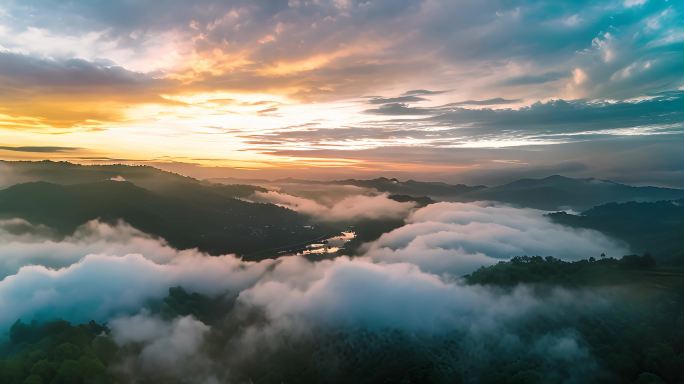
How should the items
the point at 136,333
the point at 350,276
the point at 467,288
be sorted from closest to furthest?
1. the point at 136,333
2. the point at 467,288
3. the point at 350,276

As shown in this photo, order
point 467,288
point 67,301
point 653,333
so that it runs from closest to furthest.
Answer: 1. point 653,333
2. point 67,301
3. point 467,288

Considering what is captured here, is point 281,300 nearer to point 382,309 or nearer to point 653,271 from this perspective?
point 382,309

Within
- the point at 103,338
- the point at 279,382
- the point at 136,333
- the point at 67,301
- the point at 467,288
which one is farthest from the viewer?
the point at 467,288

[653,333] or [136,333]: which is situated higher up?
[653,333]

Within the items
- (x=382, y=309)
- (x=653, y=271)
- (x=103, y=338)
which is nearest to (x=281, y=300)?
(x=382, y=309)

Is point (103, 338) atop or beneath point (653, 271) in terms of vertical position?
beneath

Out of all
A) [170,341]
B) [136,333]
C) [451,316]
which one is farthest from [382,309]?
[136,333]

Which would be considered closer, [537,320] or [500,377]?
[500,377]

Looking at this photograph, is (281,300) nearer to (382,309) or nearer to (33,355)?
(382,309)

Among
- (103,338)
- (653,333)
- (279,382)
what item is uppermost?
(653,333)
